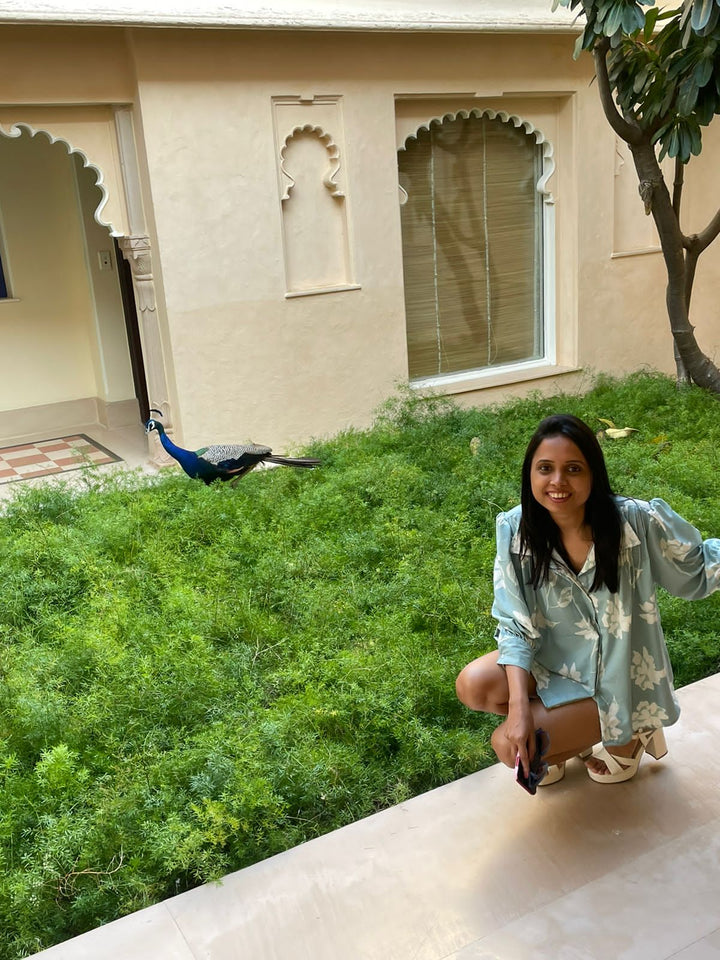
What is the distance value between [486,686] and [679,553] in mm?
646

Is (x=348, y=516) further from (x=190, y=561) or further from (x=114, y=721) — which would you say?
(x=114, y=721)

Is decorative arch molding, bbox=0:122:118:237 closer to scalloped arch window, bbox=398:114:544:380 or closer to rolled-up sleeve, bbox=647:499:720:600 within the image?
scalloped arch window, bbox=398:114:544:380

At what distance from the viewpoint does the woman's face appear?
2.48 metres

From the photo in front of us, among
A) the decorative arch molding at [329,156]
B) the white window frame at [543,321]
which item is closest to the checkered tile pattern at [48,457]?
the decorative arch molding at [329,156]

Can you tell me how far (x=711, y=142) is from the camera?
9.41 metres

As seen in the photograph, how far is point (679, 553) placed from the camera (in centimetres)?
252

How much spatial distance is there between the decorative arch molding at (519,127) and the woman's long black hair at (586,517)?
5816 mm

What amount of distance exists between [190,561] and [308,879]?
250 cm

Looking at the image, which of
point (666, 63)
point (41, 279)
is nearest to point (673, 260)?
point (666, 63)

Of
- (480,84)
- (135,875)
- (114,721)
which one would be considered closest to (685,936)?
(135,875)

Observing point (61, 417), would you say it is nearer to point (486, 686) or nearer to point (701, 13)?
point (701, 13)

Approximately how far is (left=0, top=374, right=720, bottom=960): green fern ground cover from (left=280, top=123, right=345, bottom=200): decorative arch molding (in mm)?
2284

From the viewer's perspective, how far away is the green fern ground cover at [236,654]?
9.01 ft

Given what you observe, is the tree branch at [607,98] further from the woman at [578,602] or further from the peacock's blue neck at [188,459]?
the woman at [578,602]
